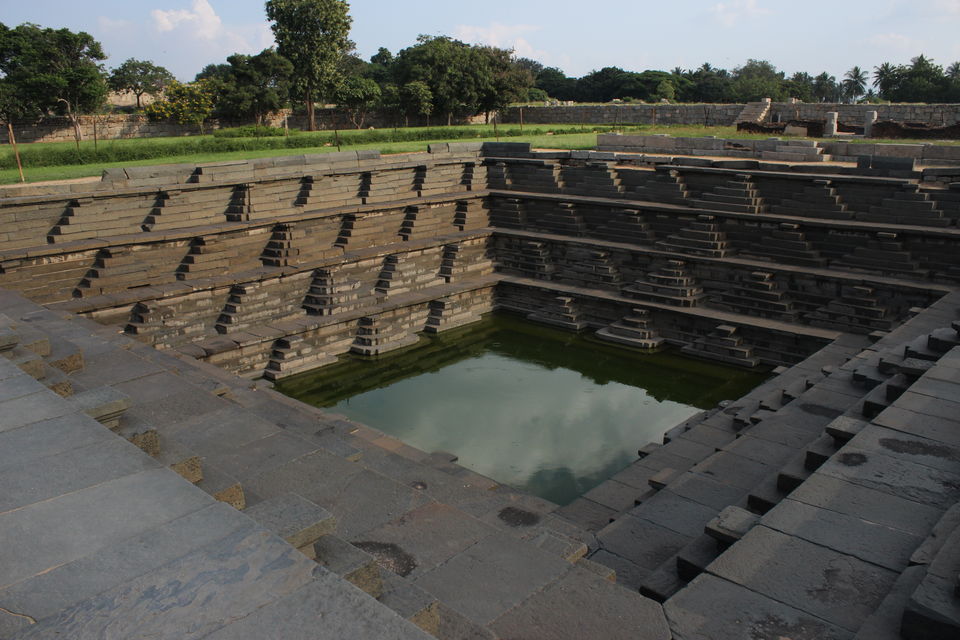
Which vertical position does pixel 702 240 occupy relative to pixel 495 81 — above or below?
below

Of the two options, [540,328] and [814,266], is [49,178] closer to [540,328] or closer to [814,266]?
[540,328]

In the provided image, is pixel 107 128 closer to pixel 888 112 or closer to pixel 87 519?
pixel 87 519

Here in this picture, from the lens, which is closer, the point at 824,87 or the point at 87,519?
the point at 87,519

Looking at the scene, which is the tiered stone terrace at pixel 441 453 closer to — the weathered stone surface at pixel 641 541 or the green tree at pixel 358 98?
the weathered stone surface at pixel 641 541

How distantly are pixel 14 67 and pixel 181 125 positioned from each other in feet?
26.6

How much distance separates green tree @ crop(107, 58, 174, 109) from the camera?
2164 inches

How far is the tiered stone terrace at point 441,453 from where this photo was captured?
2977 mm

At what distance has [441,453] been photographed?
8.61 m

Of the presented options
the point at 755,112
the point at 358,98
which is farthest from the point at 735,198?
the point at 358,98

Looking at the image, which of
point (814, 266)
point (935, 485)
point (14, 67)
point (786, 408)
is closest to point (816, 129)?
point (814, 266)

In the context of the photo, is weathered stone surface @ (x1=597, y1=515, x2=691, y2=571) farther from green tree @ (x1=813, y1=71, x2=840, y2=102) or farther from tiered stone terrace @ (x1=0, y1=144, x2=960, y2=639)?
green tree @ (x1=813, y1=71, x2=840, y2=102)

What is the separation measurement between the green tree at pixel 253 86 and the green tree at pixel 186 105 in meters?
0.78

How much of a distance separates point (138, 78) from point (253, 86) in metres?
32.3

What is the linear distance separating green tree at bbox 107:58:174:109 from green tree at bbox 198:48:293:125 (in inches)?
1121
